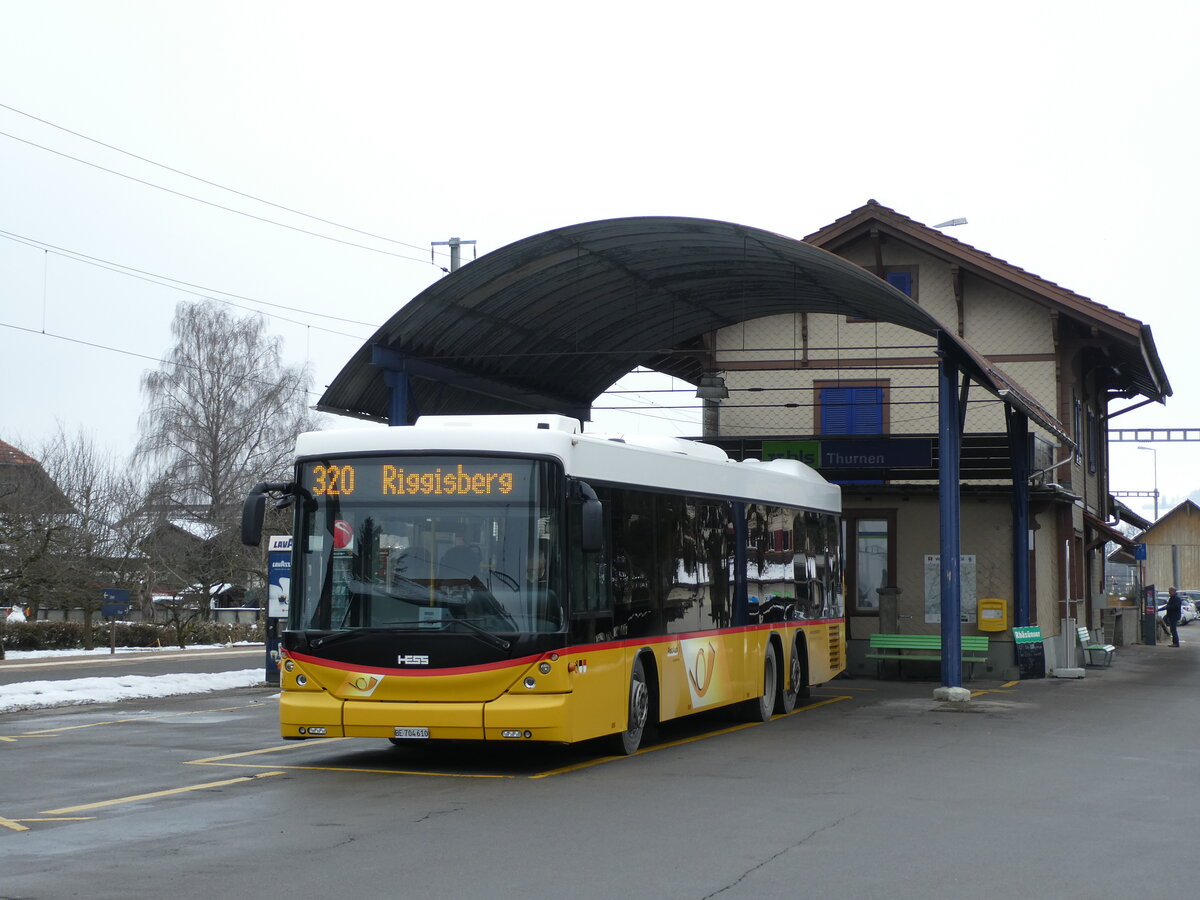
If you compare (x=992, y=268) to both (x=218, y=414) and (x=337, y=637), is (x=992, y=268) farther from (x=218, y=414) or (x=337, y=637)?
(x=218, y=414)

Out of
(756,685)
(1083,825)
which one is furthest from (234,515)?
(1083,825)

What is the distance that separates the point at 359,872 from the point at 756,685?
389 inches

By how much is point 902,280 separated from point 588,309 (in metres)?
7.69

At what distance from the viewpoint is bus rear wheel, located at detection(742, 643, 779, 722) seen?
17531 mm

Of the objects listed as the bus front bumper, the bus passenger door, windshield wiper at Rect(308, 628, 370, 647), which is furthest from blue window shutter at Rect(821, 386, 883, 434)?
windshield wiper at Rect(308, 628, 370, 647)

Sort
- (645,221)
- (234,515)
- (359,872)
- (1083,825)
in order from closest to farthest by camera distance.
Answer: (359,872)
(1083,825)
(645,221)
(234,515)

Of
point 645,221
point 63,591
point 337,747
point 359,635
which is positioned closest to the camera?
point 359,635

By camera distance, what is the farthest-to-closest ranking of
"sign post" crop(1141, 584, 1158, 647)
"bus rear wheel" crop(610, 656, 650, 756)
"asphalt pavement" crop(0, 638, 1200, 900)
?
"sign post" crop(1141, 584, 1158, 647) → "bus rear wheel" crop(610, 656, 650, 756) → "asphalt pavement" crop(0, 638, 1200, 900)

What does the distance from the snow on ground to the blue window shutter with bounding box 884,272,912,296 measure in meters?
13.5

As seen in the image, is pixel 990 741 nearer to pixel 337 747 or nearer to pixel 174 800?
pixel 337 747

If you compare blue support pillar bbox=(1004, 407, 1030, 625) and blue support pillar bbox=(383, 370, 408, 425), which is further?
blue support pillar bbox=(1004, 407, 1030, 625)

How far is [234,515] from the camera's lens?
54.4m

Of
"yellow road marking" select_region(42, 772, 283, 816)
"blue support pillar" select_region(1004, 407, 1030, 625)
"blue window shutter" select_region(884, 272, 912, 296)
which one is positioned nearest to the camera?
"yellow road marking" select_region(42, 772, 283, 816)

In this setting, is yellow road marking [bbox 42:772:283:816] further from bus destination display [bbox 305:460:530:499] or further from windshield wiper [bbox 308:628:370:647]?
bus destination display [bbox 305:460:530:499]
